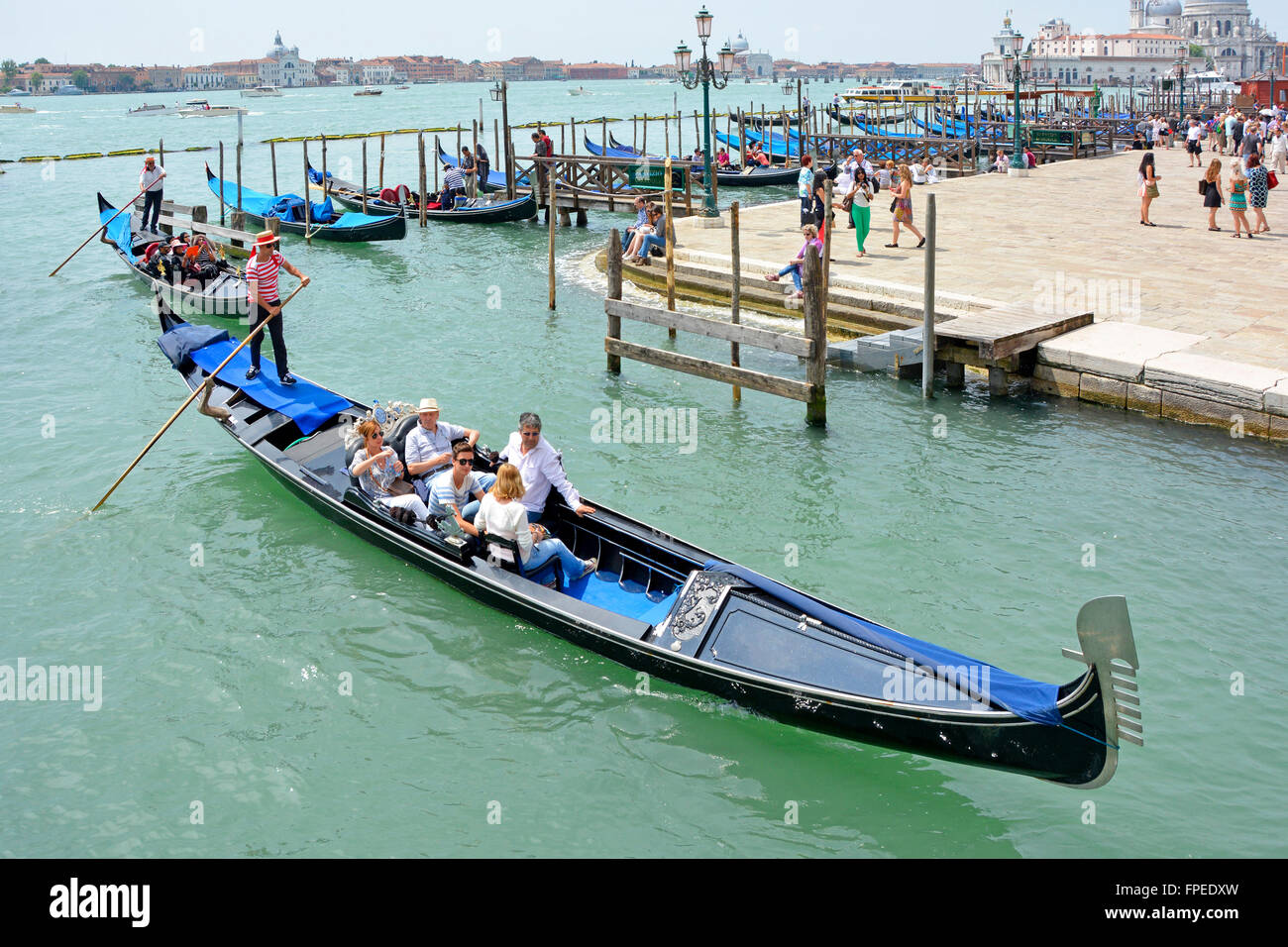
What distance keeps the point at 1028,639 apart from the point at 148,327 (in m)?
12.6

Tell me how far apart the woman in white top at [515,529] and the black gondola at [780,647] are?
0.31 feet

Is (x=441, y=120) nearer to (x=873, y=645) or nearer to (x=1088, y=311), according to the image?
(x=1088, y=311)

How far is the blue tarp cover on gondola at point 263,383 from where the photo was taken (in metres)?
8.81

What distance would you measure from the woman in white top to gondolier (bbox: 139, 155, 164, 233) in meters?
14.8

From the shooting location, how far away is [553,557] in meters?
6.57

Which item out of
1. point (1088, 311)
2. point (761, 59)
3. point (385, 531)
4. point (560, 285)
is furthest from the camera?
point (761, 59)

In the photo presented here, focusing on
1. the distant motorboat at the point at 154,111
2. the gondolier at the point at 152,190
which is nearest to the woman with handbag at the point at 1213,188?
the gondolier at the point at 152,190

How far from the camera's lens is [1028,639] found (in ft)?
21.0

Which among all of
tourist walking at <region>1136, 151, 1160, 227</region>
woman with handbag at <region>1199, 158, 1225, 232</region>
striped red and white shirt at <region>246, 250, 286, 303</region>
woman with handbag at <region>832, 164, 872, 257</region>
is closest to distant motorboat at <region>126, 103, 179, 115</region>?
woman with handbag at <region>832, 164, 872, 257</region>

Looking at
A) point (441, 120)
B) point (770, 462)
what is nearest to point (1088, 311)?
point (770, 462)

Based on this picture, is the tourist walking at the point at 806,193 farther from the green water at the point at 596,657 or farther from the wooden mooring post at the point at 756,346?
the wooden mooring post at the point at 756,346

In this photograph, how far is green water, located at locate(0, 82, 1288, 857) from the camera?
16.7 ft

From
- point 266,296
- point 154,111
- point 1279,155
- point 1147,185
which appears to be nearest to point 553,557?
point 266,296

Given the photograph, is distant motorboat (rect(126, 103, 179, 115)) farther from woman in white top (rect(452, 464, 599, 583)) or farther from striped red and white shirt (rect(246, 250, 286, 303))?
woman in white top (rect(452, 464, 599, 583))
